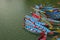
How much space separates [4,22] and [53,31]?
1.19 metres

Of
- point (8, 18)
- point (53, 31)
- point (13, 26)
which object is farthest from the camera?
point (8, 18)

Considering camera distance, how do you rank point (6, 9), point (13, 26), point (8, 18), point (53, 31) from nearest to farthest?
point (53, 31) → point (13, 26) → point (8, 18) → point (6, 9)

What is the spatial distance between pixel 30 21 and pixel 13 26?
381 mm

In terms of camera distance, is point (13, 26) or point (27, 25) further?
point (13, 26)

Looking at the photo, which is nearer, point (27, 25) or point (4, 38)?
point (4, 38)

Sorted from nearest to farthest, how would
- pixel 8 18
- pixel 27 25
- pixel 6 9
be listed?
pixel 27 25
pixel 8 18
pixel 6 9

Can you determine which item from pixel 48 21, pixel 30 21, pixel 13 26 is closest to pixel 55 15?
pixel 48 21

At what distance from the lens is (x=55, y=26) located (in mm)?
3490

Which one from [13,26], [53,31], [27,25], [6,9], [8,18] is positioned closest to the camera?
[53,31]

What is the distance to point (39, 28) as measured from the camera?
3.30m

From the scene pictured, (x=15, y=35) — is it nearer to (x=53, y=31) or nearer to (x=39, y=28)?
(x=39, y=28)

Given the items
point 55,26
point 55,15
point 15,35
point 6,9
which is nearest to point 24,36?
point 15,35

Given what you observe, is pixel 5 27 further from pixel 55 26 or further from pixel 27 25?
pixel 55 26

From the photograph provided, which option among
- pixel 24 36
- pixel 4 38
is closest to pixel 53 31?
pixel 24 36
